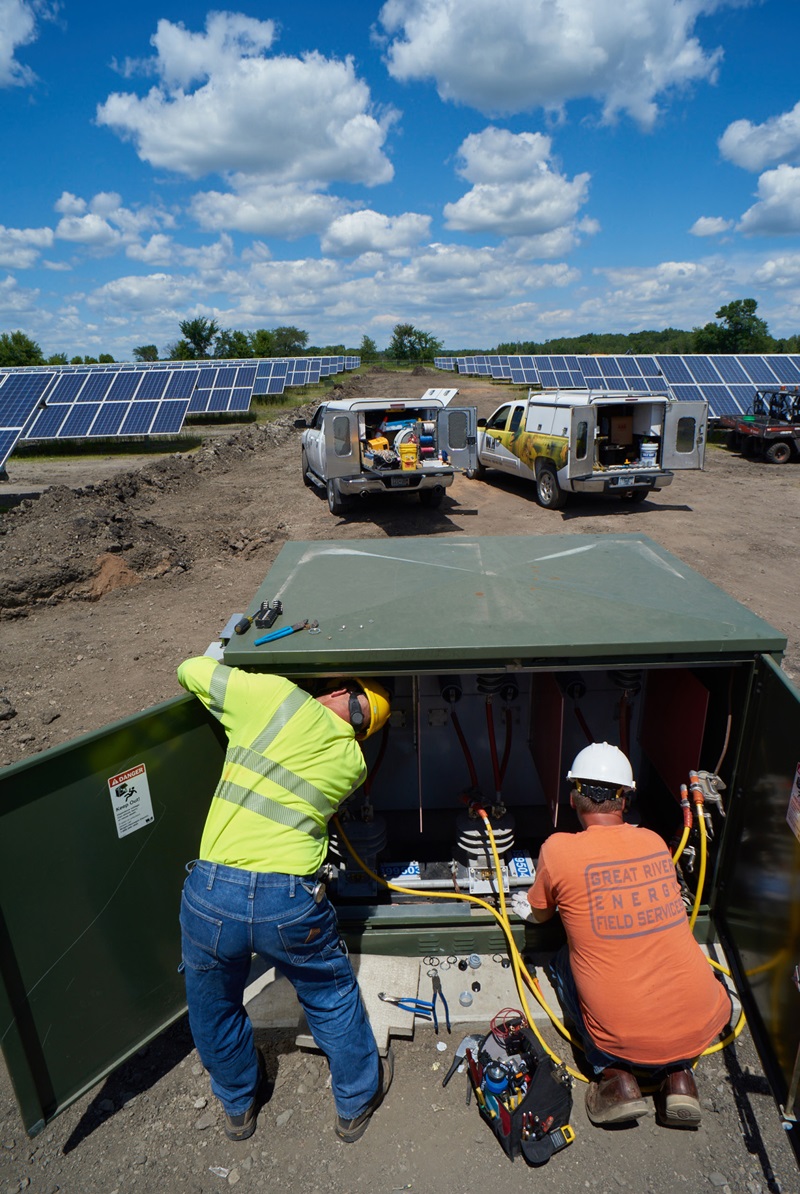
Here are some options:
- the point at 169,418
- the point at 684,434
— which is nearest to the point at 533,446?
the point at 684,434

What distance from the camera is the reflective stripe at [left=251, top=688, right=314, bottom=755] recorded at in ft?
8.40

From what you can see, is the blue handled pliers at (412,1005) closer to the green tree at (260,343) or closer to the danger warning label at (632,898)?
the danger warning label at (632,898)

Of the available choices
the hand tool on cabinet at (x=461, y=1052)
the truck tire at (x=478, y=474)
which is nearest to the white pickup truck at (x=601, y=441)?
the truck tire at (x=478, y=474)

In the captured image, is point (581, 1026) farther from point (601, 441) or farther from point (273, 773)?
point (601, 441)

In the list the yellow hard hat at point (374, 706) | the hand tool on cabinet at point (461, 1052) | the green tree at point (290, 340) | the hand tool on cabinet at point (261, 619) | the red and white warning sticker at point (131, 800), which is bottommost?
the hand tool on cabinet at point (461, 1052)

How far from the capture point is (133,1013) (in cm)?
278

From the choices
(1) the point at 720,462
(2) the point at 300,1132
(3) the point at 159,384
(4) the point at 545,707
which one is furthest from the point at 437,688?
(3) the point at 159,384

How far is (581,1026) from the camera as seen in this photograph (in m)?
2.83

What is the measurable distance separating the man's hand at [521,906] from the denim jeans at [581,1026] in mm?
222

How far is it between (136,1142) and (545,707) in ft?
8.95

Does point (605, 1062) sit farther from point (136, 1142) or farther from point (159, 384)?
point (159, 384)

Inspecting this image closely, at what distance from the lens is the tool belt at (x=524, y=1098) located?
103 inches

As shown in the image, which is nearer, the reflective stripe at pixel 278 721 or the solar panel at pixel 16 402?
the reflective stripe at pixel 278 721

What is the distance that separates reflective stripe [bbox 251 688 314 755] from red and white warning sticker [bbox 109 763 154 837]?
52 cm
